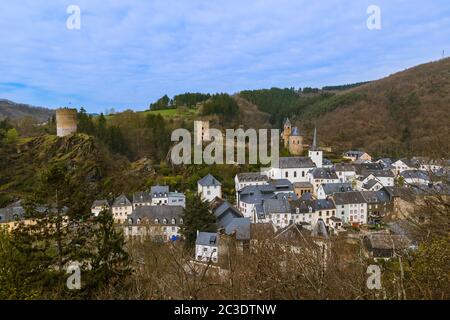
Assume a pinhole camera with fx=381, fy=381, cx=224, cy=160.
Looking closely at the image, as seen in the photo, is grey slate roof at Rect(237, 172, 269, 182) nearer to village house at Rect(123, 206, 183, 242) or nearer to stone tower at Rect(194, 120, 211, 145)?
village house at Rect(123, 206, 183, 242)

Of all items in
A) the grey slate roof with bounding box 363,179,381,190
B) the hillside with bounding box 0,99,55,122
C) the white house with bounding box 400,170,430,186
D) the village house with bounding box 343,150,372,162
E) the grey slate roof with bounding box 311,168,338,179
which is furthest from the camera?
the hillside with bounding box 0,99,55,122

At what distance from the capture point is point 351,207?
1487 inches

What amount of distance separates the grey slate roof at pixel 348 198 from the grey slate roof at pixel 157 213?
50.9 ft

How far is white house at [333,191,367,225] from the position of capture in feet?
123

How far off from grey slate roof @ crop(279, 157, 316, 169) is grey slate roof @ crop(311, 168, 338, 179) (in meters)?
1.71

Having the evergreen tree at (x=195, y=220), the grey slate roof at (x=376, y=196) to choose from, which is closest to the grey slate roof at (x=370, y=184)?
the grey slate roof at (x=376, y=196)

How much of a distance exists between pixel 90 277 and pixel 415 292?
8.97m

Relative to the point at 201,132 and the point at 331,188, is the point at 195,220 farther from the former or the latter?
the point at 201,132

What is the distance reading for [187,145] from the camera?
5469cm

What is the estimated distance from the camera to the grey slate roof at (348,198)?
1480 inches

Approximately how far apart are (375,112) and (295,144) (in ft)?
114

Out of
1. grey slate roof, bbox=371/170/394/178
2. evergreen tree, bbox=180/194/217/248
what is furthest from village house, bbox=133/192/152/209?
grey slate roof, bbox=371/170/394/178

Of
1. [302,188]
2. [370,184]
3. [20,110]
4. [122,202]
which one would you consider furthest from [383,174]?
[20,110]
